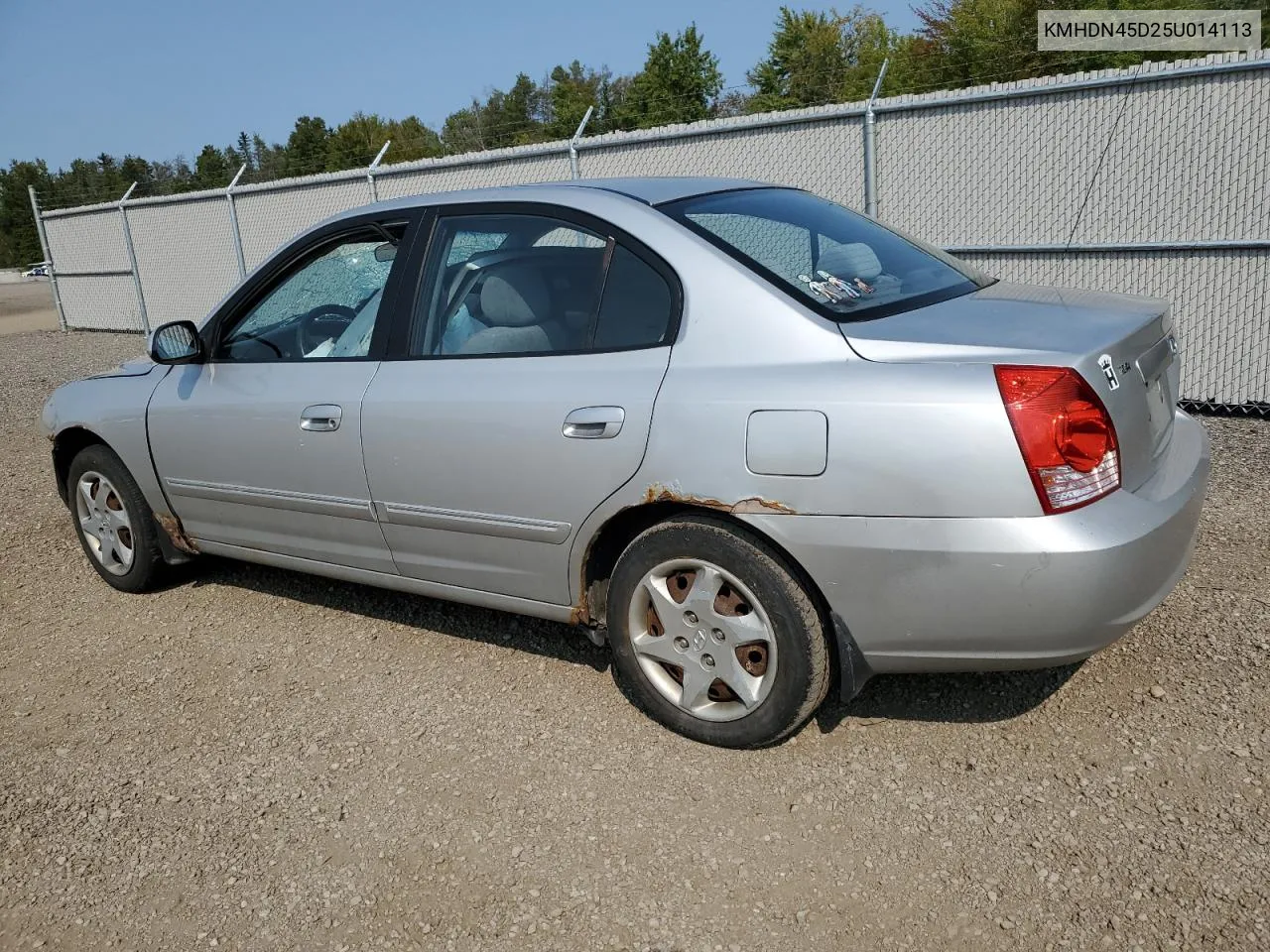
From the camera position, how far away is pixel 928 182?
25.5 feet

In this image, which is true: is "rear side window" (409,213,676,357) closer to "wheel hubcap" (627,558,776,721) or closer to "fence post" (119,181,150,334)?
"wheel hubcap" (627,558,776,721)

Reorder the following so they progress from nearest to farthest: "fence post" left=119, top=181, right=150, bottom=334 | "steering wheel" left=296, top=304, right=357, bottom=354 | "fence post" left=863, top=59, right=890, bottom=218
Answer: "steering wheel" left=296, top=304, right=357, bottom=354
"fence post" left=863, top=59, right=890, bottom=218
"fence post" left=119, top=181, right=150, bottom=334

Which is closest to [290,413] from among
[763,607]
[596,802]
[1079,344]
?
[596,802]

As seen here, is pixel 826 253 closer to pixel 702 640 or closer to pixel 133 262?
pixel 702 640

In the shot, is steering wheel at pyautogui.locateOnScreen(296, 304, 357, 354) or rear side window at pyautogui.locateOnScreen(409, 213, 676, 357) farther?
steering wheel at pyautogui.locateOnScreen(296, 304, 357, 354)

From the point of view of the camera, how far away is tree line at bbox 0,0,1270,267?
1170 inches

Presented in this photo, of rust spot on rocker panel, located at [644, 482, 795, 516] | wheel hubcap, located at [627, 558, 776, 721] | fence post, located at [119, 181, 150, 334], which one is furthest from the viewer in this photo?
fence post, located at [119, 181, 150, 334]

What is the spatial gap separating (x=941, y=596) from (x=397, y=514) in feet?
6.20

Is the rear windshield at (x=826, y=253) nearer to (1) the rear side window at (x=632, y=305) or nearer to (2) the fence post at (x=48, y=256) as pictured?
(1) the rear side window at (x=632, y=305)

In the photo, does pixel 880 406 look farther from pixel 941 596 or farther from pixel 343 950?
pixel 343 950

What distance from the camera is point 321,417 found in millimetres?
3729

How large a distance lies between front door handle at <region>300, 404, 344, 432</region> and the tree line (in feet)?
70.1

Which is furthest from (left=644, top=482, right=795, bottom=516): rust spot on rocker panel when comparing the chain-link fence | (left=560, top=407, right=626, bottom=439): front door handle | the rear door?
the chain-link fence

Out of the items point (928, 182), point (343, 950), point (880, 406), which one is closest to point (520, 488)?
point (880, 406)
